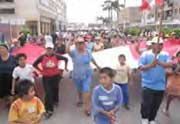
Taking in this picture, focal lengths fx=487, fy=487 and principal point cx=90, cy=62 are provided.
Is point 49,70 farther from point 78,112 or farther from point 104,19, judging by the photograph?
point 104,19

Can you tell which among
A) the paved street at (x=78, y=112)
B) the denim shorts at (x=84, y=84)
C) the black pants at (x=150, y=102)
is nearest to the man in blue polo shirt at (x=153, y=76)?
the black pants at (x=150, y=102)

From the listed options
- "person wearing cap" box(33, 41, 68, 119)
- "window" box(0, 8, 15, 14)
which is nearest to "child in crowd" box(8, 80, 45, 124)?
"person wearing cap" box(33, 41, 68, 119)

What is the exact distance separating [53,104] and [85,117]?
3.97ft

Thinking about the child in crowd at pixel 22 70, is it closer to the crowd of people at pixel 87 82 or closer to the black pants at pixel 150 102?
the crowd of people at pixel 87 82

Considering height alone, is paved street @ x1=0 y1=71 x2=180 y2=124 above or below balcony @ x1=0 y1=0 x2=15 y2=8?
below

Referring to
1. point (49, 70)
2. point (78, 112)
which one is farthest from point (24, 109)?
point (78, 112)

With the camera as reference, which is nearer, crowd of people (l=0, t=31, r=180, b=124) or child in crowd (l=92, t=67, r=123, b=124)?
crowd of people (l=0, t=31, r=180, b=124)

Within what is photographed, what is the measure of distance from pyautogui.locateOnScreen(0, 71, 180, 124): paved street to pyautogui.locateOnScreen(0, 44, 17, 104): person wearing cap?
0.45m

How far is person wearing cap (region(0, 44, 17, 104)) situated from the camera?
403 inches

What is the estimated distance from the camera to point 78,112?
1060 centimetres

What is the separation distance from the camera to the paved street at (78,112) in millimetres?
9719

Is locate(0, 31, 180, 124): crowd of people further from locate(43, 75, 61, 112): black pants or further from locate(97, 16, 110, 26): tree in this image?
locate(97, 16, 110, 26): tree

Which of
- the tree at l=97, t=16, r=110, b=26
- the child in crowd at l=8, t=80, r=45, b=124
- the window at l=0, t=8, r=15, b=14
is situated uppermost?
the window at l=0, t=8, r=15, b=14

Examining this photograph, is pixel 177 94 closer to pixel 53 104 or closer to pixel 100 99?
pixel 53 104
